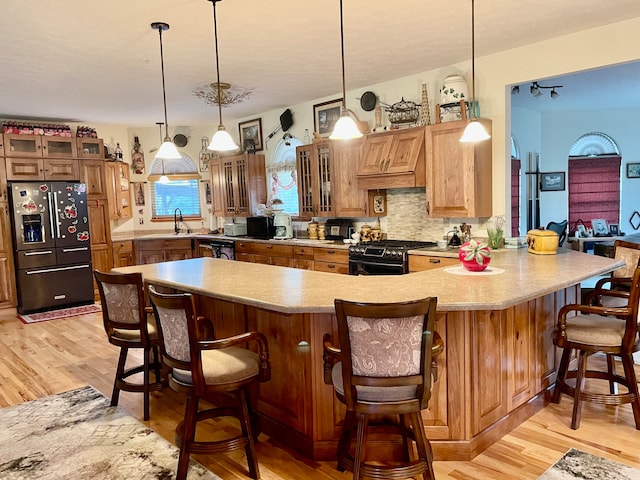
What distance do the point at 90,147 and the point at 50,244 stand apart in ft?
4.91

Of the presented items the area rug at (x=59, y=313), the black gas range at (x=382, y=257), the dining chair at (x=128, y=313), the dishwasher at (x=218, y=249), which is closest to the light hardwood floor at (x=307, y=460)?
the dining chair at (x=128, y=313)

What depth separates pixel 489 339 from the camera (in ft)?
8.62

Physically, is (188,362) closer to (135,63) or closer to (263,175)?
(135,63)

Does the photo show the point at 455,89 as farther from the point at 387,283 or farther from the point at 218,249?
the point at 218,249

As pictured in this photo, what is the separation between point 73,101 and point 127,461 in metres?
4.55

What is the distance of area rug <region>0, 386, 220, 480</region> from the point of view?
254 cm

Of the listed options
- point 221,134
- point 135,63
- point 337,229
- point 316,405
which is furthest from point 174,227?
point 316,405

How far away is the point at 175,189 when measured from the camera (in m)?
8.12

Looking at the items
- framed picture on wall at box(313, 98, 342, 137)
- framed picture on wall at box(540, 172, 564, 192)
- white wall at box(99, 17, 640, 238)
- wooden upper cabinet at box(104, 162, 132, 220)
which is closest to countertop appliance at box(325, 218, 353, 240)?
framed picture on wall at box(313, 98, 342, 137)

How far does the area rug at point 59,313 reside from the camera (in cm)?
606

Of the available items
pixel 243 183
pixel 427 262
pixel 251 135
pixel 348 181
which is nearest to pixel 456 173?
pixel 427 262

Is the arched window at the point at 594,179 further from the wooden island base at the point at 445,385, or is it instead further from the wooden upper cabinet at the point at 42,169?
the wooden upper cabinet at the point at 42,169

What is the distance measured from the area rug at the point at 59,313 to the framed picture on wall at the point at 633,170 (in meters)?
8.33

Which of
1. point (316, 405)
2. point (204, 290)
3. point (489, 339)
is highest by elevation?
point (204, 290)
